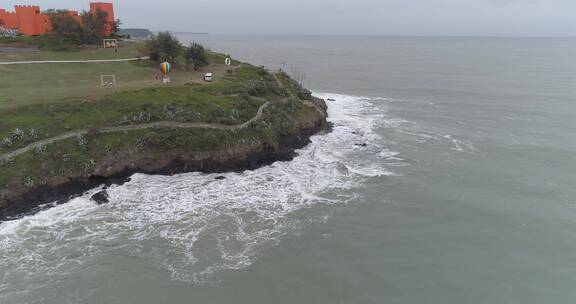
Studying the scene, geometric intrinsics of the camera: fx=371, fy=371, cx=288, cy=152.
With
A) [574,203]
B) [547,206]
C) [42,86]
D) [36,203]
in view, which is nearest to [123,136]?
[36,203]

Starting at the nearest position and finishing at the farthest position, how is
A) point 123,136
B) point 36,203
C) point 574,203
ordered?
1. point 36,203
2. point 574,203
3. point 123,136

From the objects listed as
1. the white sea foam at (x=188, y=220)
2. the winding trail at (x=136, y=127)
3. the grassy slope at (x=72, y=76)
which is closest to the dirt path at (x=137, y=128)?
the winding trail at (x=136, y=127)

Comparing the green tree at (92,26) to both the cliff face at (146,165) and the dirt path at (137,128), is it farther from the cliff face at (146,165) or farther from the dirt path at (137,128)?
the cliff face at (146,165)

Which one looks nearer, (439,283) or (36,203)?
(439,283)

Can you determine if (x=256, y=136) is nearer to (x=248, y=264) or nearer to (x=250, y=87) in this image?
(x=250, y=87)

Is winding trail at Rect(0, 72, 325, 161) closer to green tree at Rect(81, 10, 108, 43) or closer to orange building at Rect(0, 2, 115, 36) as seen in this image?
green tree at Rect(81, 10, 108, 43)

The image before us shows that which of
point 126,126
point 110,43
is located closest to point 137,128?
point 126,126
